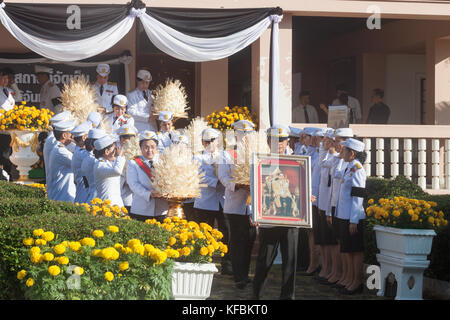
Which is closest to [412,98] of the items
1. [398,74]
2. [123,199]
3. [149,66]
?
[398,74]

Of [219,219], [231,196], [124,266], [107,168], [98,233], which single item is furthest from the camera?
[219,219]

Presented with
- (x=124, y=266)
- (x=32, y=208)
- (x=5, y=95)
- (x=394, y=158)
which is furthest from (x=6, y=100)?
(x=124, y=266)

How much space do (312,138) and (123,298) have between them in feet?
17.8

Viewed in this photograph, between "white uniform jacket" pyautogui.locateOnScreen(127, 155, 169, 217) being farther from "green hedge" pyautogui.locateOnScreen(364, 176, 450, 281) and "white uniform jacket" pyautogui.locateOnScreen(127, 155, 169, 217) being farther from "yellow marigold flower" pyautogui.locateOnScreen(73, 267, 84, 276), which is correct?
"green hedge" pyautogui.locateOnScreen(364, 176, 450, 281)

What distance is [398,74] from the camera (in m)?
17.4

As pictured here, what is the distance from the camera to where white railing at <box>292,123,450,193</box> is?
12.3 metres

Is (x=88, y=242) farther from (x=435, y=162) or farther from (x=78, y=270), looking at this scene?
(x=435, y=162)

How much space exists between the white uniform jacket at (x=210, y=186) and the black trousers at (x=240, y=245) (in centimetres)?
62

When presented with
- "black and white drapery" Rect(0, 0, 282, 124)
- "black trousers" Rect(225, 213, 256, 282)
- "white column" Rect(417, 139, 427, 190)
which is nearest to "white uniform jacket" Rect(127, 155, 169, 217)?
"black trousers" Rect(225, 213, 256, 282)

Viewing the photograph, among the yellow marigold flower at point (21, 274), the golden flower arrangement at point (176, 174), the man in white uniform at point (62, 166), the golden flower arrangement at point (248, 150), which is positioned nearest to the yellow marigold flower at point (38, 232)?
the yellow marigold flower at point (21, 274)

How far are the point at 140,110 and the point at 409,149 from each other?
4.50m

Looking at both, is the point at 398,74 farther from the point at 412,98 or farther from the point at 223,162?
the point at 223,162

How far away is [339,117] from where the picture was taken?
9789mm

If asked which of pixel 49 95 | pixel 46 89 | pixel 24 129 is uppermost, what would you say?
pixel 46 89
